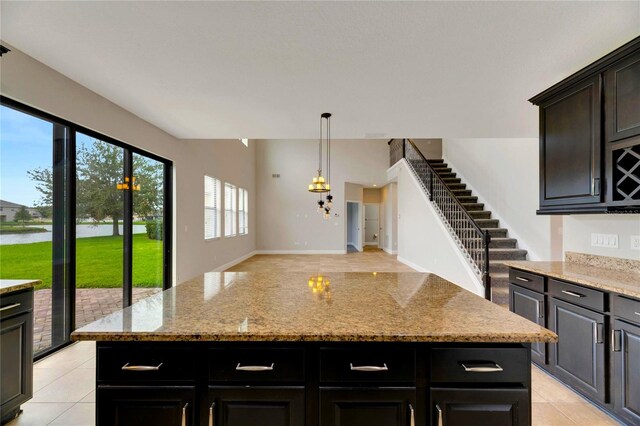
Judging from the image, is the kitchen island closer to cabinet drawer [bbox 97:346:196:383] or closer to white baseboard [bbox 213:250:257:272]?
cabinet drawer [bbox 97:346:196:383]

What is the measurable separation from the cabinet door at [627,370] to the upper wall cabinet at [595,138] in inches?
36.2

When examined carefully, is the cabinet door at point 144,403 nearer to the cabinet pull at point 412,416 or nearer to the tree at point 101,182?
the cabinet pull at point 412,416

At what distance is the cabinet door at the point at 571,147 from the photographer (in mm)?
2492

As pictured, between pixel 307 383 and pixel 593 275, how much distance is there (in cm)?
253

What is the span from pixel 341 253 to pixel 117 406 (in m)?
10.6

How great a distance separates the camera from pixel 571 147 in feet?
8.92

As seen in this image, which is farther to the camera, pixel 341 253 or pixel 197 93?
pixel 341 253

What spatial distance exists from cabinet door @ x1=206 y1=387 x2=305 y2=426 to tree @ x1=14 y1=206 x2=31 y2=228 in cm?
290

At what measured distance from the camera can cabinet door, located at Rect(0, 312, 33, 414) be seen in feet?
6.51

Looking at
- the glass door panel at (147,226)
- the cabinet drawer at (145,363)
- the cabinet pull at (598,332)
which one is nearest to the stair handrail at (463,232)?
the cabinet pull at (598,332)

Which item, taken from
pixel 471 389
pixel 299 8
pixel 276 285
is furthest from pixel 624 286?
pixel 299 8

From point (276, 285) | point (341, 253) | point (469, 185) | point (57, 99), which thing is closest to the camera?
point (276, 285)

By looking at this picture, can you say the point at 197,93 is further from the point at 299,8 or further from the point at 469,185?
the point at 469,185

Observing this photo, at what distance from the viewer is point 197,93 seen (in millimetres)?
3451
